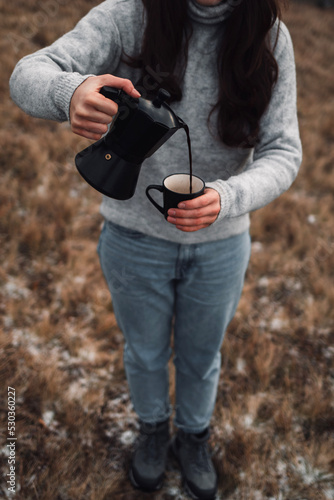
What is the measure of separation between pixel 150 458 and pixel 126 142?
159cm

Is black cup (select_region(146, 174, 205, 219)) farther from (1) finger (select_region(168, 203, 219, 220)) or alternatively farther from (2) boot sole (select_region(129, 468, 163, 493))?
(2) boot sole (select_region(129, 468, 163, 493))

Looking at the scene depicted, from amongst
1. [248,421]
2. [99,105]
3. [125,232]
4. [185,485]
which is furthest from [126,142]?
[248,421]

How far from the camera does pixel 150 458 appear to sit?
182 centimetres

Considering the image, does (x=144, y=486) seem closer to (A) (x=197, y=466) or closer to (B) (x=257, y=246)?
(A) (x=197, y=466)

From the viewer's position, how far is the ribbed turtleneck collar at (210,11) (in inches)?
41.6

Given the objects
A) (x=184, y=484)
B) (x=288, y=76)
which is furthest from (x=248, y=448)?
(x=288, y=76)

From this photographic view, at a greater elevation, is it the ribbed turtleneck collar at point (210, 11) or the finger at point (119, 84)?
the ribbed turtleneck collar at point (210, 11)

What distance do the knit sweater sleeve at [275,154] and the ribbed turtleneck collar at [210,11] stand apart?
0.18 metres

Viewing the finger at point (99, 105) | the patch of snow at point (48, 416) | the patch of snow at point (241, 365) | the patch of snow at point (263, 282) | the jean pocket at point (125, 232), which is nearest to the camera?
the finger at point (99, 105)

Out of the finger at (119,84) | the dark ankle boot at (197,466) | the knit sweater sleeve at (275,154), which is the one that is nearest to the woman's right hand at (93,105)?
the finger at (119,84)

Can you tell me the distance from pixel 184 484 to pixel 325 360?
Result: 1.36 metres

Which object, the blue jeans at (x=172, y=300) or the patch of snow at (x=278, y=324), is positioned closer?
the blue jeans at (x=172, y=300)

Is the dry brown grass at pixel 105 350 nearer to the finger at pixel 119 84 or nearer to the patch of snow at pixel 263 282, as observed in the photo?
the patch of snow at pixel 263 282

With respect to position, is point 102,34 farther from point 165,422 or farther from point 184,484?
point 184,484
